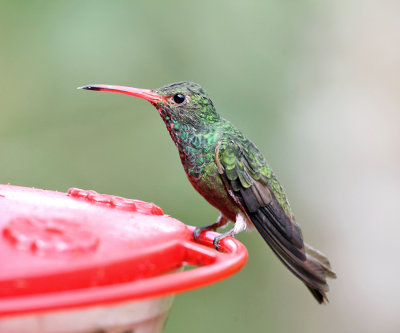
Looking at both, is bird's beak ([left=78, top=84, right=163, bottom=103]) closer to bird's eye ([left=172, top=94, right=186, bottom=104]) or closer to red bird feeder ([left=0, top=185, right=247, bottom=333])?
A: bird's eye ([left=172, top=94, right=186, bottom=104])

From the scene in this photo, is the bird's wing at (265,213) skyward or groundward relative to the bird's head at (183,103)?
groundward

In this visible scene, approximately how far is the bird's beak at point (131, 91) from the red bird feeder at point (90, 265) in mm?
700

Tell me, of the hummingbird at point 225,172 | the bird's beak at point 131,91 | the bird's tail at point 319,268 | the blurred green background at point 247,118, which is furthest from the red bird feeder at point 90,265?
the blurred green background at point 247,118

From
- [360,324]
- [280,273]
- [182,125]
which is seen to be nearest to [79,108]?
[182,125]

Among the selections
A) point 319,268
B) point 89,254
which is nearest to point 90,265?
point 89,254

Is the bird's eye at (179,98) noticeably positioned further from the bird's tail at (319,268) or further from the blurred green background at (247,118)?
the blurred green background at (247,118)

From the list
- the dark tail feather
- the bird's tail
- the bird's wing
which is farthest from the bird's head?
the bird's tail

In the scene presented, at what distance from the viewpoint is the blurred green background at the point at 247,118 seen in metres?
4.86

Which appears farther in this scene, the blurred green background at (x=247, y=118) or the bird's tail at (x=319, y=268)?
the blurred green background at (x=247, y=118)

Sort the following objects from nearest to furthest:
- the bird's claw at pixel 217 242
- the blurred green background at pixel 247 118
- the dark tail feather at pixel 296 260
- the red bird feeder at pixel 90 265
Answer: the red bird feeder at pixel 90 265, the bird's claw at pixel 217 242, the dark tail feather at pixel 296 260, the blurred green background at pixel 247 118

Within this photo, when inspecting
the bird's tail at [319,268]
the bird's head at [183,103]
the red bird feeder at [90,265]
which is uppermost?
the bird's head at [183,103]

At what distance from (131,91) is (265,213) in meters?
1.00

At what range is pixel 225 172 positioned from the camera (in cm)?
313

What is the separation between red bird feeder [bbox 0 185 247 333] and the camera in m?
1.33
